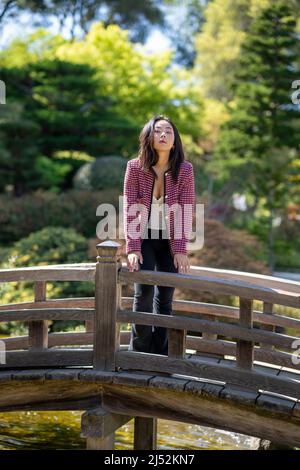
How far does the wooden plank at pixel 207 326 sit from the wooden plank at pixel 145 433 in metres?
1.38

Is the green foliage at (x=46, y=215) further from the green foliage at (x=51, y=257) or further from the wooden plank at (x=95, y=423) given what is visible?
the wooden plank at (x=95, y=423)

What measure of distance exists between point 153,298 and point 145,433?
142cm

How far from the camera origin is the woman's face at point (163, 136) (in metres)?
4.62

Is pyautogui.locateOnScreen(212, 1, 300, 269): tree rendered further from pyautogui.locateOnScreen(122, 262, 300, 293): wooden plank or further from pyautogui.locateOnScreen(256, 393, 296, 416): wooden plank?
pyautogui.locateOnScreen(256, 393, 296, 416): wooden plank

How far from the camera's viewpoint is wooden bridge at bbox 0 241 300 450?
441cm

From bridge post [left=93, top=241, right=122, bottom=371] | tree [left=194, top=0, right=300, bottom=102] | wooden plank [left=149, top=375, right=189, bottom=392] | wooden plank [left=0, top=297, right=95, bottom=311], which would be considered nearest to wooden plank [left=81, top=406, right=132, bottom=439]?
bridge post [left=93, top=241, right=122, bottom=371]

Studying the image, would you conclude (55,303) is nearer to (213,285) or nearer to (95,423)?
(95,423)

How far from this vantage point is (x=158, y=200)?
4652mm

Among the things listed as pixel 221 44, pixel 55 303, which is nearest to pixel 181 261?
pixel 55 303

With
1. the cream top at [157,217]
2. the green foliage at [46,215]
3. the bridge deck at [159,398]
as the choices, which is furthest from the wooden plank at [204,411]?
the green foliage at [46,215]

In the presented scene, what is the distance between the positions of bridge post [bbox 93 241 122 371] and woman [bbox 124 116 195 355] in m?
0.12

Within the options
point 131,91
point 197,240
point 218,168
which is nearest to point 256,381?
point 197,240
